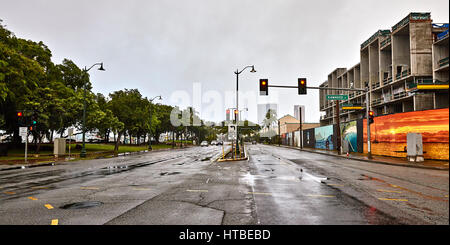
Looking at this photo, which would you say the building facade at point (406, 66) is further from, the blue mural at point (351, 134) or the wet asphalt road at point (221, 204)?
the wet asphalt road at point (221, 204)

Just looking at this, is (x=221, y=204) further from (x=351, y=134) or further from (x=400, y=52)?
(x=400, y=52)

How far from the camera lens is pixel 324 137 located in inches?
1917

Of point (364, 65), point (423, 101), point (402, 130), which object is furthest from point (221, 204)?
point (364, 65)

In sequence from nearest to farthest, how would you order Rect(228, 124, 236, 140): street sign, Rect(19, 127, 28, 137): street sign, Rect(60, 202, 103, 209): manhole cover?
Rect(60, 202, 103, 209): manhole cover → Rect(19, 127, 28, 137): street sign → Rect(228, 124, 236, 140): street sign

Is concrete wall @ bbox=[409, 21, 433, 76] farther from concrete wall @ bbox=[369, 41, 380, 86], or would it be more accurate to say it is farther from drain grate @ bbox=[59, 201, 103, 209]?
drain grate @ bbox=[59, 201, 103, 209]

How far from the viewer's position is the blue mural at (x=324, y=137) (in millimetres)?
45531

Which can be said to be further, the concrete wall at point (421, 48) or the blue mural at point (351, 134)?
the concrete wall at point (421, 48)

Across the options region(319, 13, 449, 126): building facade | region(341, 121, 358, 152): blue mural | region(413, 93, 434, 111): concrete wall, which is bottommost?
region(341, 121, 358, 152): blue mural

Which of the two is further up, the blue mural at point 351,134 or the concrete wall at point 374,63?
the concrete wall at point 374,63

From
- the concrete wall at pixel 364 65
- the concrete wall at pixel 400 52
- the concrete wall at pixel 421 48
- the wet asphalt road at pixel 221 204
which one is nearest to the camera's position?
the wet asphalt road at pixel 221 204

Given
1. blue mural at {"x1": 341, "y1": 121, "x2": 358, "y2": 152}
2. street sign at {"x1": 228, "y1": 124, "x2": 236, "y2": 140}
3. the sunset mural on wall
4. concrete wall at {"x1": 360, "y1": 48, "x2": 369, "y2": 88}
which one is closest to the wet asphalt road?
the sunset mural on wall

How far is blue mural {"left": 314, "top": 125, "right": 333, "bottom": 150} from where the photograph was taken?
45531 mm

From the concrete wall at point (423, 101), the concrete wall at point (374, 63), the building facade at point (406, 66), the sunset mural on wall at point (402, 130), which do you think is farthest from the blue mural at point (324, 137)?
the concrete wall at point (374, 63)
